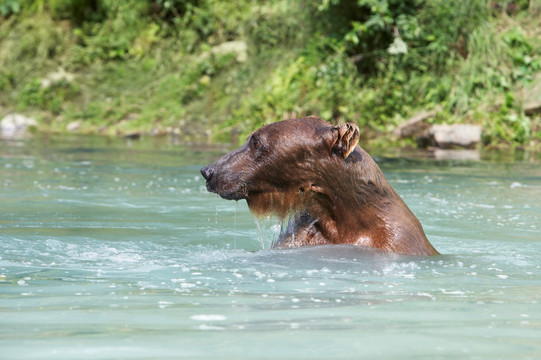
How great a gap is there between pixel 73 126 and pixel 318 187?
18022 mm

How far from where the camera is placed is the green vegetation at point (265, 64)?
16.6 meters

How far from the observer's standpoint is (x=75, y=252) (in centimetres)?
555

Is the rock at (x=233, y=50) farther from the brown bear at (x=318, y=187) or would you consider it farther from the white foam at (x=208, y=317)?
the white foam at (x=208, y=317)

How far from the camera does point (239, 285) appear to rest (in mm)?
4336

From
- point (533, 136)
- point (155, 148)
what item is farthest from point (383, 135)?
point (155, 148)

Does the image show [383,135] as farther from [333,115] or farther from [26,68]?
[26,68]

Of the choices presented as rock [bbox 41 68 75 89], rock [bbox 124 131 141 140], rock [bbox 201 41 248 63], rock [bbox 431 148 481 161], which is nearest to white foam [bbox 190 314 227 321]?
rock [bbox 431 148 481 161]

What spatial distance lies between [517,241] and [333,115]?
11.6 meters

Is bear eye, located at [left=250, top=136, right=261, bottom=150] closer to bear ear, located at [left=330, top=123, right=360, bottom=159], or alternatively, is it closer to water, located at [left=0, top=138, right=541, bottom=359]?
bear ear, located at [left=330, top=123, right=360, bottom=159]

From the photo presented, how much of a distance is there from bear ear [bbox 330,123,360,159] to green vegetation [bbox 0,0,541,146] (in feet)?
37.3

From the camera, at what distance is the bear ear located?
513 cm

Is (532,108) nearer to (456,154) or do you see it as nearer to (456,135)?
(456,135)

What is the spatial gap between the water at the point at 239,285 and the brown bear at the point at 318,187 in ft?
0.68

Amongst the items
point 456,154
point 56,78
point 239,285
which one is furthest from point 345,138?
point 56,78
